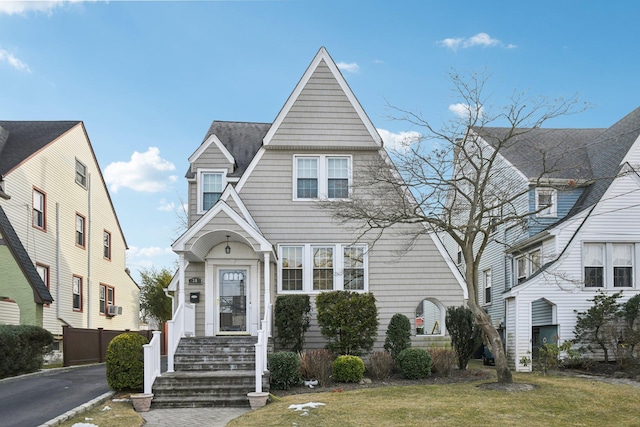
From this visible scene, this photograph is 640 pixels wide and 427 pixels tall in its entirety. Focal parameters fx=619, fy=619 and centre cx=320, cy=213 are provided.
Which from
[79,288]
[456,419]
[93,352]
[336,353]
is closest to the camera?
[456,419]

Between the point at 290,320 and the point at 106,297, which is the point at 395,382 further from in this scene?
the point at 106,297

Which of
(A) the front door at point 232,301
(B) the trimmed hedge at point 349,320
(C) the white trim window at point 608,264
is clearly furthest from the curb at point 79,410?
(C) the white trim window at point 608,264

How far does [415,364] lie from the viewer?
617 inches

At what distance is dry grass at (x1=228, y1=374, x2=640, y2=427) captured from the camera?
1085 cm

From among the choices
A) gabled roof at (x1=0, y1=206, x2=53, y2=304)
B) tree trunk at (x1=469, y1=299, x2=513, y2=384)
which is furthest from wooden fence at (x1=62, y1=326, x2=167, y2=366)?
tree trunk at (x1=469, y1=299, x2=513, y2=384)

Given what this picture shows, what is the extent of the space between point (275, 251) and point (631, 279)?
12.3m

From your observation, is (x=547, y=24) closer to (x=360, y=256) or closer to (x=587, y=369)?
(x=360, y=256)

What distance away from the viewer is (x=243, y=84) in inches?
667

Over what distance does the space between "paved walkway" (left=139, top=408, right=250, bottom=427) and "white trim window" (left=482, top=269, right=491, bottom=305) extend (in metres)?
17.4

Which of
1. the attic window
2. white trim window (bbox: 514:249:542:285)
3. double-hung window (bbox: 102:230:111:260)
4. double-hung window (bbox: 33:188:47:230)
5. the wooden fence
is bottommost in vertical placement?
the wooden fence

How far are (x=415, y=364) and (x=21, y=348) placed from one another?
10.6m

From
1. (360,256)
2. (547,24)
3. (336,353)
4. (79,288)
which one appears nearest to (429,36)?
(547,24)

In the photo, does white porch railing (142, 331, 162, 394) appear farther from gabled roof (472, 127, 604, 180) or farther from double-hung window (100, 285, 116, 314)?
double-hung window (100, 285, 116, 314)

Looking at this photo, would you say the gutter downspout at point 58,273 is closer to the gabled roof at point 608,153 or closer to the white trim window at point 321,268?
the white trim window at point 321,268
